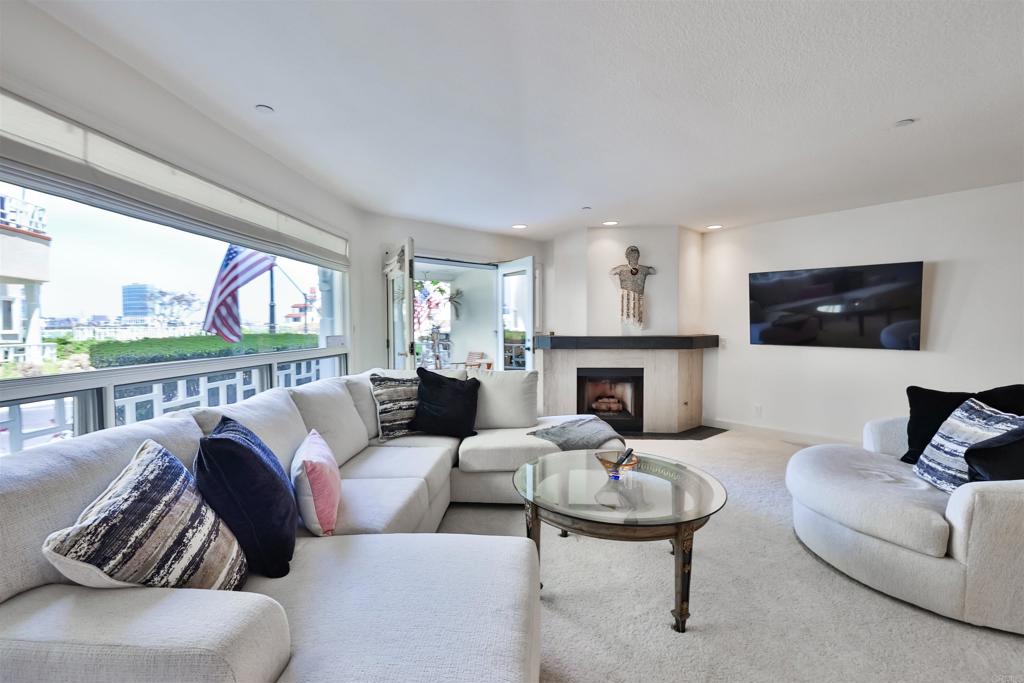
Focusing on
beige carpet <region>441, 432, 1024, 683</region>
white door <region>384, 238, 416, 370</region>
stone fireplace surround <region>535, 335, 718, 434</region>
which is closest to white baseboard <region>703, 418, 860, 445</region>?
stone fireplace surround <region>535, 335, 718, 434</region>

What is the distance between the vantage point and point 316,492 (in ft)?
5.19

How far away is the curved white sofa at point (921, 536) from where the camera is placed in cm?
160

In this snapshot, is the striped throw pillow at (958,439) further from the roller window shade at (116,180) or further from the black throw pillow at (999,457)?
the roller window shade at (116,180)

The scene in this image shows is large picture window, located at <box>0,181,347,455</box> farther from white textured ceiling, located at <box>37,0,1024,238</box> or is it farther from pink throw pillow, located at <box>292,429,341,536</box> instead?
pink throw pillow, located at <box>292,429,341,536</box>

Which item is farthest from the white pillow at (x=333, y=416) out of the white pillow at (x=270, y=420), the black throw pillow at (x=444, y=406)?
the black throw pillow at (x=444, y=406)

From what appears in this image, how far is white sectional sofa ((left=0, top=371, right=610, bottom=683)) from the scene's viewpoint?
0.82 meters

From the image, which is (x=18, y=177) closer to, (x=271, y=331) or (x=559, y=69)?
(x=271, y=331)

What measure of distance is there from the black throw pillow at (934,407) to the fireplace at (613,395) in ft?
8.66

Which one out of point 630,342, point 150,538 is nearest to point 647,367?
point 630,342

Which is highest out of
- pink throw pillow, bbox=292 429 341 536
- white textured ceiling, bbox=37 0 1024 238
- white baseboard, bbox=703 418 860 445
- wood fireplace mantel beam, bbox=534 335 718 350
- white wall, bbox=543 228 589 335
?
white textured ceiling, bbox=37 0 1024 238

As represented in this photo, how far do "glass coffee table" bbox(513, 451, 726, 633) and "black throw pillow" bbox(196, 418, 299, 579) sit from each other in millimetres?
970

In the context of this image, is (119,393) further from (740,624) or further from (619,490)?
(740,624)

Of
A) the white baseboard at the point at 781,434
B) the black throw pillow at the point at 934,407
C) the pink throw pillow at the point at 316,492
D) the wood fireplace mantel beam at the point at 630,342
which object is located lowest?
the white baseboard at the point at 781,434

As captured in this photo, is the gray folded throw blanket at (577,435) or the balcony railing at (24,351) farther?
the gray folded throw blanket at (577,435)
